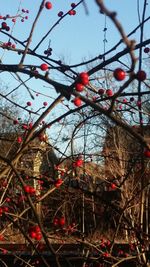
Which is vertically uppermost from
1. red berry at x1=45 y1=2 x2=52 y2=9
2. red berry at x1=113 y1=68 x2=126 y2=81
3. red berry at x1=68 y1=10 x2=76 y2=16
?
red berry at x1=45 y1=2 x2=52 y2=9

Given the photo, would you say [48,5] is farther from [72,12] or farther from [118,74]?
[118,74]

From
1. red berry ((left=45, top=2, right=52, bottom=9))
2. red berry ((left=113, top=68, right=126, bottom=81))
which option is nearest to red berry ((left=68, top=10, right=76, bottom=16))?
red berry ((left=45, top=2, right=52, bottom=9))

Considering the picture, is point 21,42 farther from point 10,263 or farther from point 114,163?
point 10,263

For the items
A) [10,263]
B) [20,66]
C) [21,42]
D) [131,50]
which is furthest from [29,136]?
[10,263]

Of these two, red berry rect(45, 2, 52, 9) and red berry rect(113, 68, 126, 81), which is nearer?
red berry rect(113, 68, 126, 81)

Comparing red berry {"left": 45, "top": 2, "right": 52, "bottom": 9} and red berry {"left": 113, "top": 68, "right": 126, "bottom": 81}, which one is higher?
red berry {"left": 45, "top": 2, "right": 52, "bottom": 9}

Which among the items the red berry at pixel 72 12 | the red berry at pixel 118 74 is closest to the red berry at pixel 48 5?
the red berry at pixel 72 12

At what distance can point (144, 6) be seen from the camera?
101 inches

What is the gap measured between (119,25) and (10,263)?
672cm

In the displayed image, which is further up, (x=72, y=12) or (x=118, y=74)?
(x=72, y=12)

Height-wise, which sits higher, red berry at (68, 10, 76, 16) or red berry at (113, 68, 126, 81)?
red berry at (68, 10, 76, 16)

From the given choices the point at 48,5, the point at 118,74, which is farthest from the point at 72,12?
the point at 118,74

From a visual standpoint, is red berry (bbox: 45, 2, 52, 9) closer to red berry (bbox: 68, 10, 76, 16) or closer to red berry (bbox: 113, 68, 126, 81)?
red berry (bbox: 68, 10, 76, 16)

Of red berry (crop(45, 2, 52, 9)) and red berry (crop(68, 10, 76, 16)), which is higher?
red berry (crop(45, 2, 52, 9))
